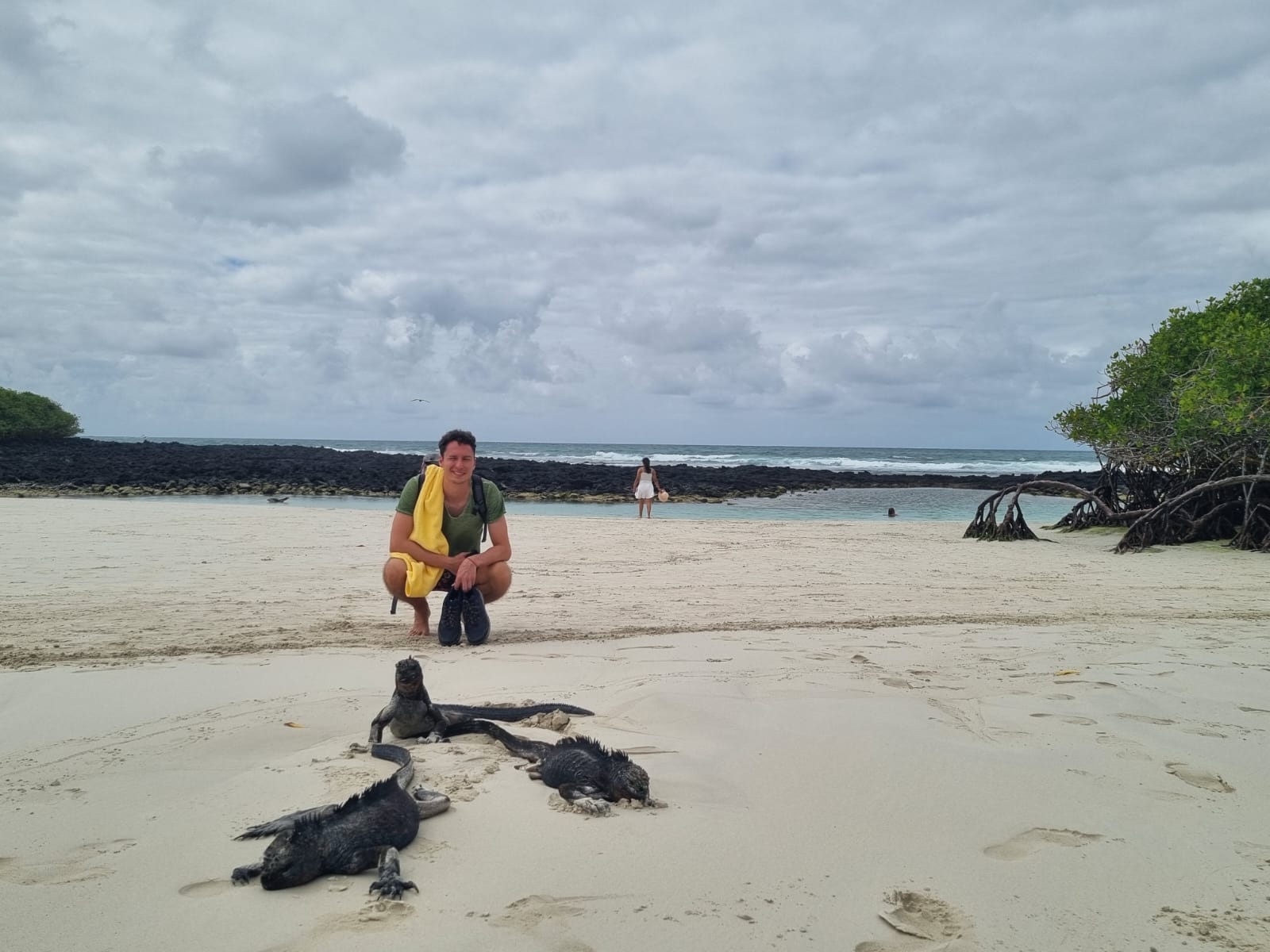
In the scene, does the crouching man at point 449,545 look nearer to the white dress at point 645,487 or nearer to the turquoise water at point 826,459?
the white dress at point 645,487

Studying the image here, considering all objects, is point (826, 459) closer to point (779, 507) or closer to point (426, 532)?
point (779, 507)

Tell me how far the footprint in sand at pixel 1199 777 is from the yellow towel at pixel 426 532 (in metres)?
4.15

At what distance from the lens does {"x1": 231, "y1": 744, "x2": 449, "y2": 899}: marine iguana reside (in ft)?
6.93

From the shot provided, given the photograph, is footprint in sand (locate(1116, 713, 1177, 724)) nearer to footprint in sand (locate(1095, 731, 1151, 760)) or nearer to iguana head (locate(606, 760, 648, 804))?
footprint in sand (locate(1095, 731, 1151, 760))

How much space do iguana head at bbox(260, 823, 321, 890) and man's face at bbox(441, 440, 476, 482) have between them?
3.30m

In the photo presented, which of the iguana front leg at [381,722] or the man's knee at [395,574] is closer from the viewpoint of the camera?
the iguana front leg at [381,722]

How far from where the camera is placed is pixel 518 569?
9047 millimetres

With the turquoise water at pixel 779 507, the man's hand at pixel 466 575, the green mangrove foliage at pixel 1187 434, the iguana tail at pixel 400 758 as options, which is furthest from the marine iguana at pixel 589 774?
the turquoise water at pixel 779 507

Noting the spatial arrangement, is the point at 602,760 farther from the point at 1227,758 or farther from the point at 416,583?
the point at 416,583

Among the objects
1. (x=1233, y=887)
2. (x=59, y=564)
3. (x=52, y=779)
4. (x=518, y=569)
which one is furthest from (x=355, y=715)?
(x=59, y=564)

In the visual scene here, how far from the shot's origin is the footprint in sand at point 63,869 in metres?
2.14

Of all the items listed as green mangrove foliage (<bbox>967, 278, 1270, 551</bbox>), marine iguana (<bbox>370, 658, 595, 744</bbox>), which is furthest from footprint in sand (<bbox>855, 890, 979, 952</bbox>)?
green mangrove foliage (<bbox>967, 278, 1270, 551</bbox>)

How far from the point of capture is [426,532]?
5395 millimetres

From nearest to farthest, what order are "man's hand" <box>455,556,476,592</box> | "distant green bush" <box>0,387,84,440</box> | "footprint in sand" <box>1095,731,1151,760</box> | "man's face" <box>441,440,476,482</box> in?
"footprint in sand" <box>1095,731,1151,760</box> → "man's hand" <box>455,556,476,592</box> → "man's face" <box>441,440,476,482</box> → "distant green bush" <box>0,387,84,440</box>
